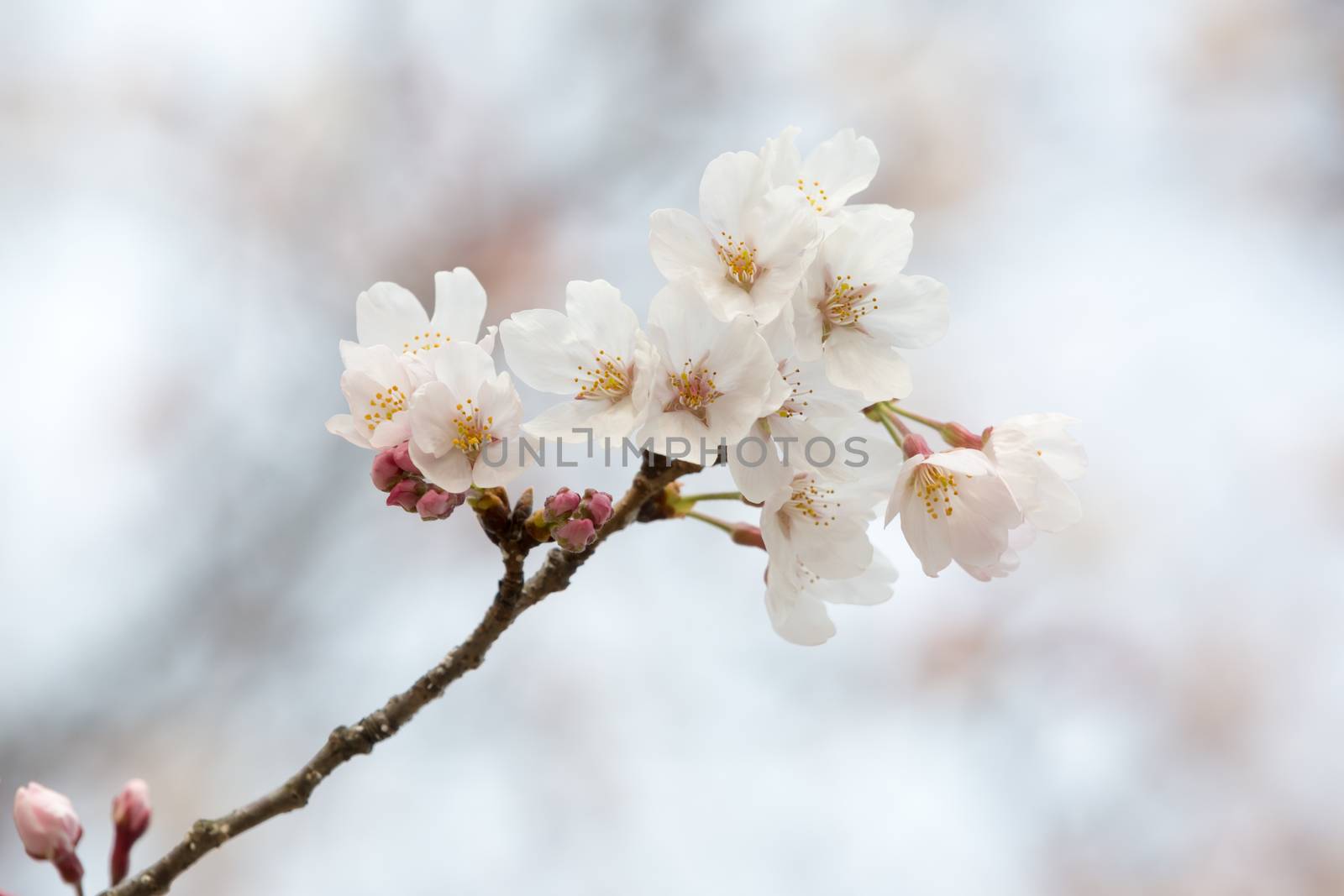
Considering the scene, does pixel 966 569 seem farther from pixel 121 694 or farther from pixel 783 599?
pixel 121 694

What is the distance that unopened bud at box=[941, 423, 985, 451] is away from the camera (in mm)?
660

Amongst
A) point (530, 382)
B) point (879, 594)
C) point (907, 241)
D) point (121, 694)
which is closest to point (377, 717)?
point (530, 382)

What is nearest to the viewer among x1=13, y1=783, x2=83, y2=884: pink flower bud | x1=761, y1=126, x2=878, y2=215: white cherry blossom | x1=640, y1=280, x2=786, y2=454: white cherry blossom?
x1=640, y1=280, x2=786, y2=454: white cherry blossom

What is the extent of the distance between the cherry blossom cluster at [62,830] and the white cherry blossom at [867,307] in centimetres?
66

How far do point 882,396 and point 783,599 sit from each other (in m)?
0.16

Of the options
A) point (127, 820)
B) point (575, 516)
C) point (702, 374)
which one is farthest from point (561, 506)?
point (127, 820)

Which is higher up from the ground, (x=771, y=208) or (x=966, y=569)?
(x=771, y=208)

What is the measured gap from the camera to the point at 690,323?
1.87ft

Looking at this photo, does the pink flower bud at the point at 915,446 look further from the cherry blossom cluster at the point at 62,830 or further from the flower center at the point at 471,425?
the cherry blossom cluster at the point at 62,830

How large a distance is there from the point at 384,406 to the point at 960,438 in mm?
368

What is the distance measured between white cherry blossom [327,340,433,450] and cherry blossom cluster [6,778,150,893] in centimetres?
43

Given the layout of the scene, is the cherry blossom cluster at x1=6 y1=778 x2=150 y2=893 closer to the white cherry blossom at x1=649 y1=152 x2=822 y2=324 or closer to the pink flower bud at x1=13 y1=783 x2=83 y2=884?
the pink flower bud at x1=13 y1=783 x2=83 y2=884

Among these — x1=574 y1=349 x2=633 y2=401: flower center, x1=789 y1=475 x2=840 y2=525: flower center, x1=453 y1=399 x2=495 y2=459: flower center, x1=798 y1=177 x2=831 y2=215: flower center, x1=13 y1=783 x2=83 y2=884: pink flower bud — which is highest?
x1=798 y1=177 x2=831 y2=215: flower center

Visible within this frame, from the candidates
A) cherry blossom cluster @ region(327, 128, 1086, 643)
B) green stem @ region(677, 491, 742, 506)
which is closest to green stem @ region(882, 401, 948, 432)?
cherry blossom cluster @ region(327, 128, 1086, 643)
